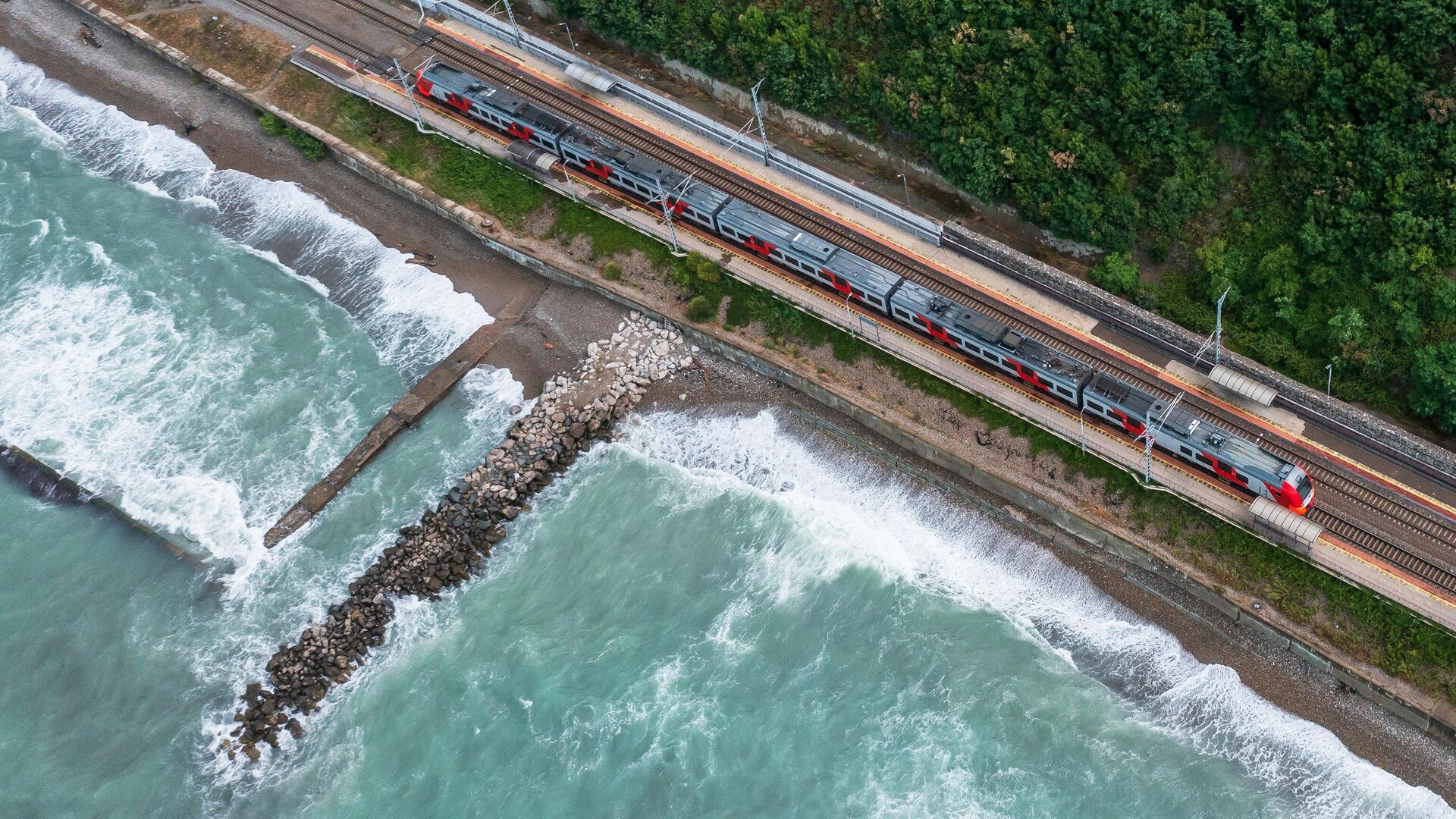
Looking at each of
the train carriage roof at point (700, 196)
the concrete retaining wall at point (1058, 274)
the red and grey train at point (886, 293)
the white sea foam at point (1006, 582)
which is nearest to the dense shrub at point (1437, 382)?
the concrete retaining wall at point (1058, 274)

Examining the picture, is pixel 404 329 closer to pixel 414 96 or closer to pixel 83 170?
pixel 414 96

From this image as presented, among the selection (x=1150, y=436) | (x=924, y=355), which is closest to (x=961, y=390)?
(x=924, y=355)

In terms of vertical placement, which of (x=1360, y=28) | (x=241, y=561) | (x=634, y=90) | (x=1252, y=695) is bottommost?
(x=241, y=561)

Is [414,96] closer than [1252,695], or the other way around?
[1252,695]

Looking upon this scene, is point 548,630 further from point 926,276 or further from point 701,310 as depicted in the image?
point 926,276

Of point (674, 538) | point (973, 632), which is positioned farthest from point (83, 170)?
point (973, 632)

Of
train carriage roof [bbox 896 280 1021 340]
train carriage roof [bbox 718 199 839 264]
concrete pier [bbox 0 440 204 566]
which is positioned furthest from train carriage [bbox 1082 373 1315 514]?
concrete pier [bbox 0 440 204 566]

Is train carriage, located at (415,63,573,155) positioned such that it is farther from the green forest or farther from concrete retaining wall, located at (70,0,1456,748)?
the green forest
